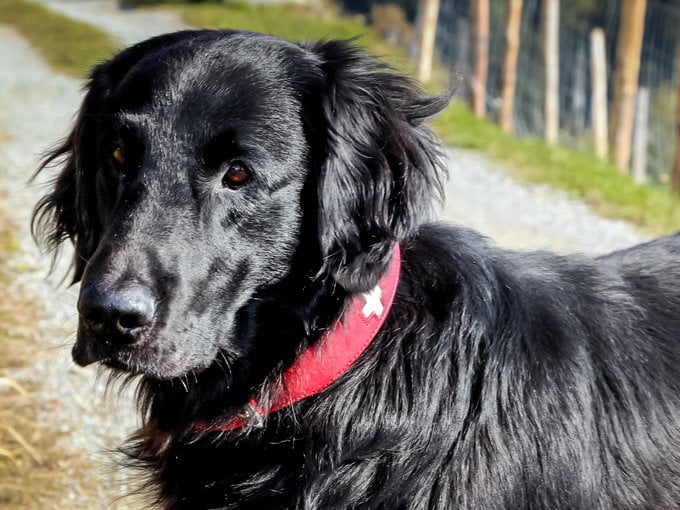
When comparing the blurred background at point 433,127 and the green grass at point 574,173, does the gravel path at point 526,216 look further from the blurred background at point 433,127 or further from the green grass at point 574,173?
the green grass at point 574,173

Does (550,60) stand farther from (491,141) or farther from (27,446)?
(27,446)

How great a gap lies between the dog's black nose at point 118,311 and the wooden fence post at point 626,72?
31.4 feet

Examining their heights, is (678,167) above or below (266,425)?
below

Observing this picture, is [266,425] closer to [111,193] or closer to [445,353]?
[445,353]

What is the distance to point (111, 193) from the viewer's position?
260cm

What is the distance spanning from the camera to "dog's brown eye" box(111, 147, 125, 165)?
2.53 metres

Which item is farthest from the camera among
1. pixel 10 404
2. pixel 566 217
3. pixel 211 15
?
pixel 211 15

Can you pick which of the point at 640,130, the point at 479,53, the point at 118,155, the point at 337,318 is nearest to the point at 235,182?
the point at 118,155

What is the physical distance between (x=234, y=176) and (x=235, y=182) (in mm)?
18

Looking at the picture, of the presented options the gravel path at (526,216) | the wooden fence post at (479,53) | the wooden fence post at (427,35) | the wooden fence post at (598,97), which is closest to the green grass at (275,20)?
the wooden fence post at (427,35)

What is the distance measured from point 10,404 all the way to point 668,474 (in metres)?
3.14

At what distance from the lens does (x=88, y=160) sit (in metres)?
2.80

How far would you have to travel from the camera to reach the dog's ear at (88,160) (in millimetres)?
2758

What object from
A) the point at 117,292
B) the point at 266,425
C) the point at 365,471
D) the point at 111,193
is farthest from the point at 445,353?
the point at 111,193
